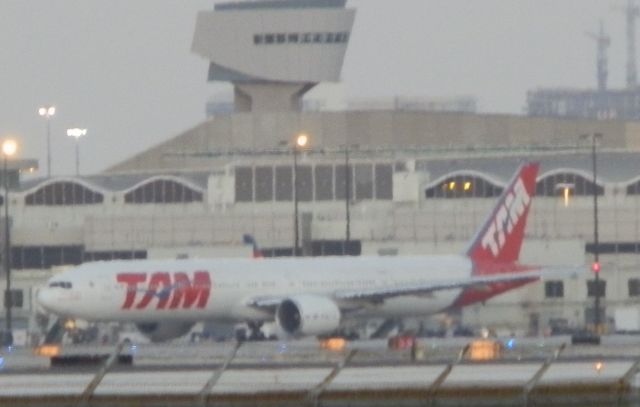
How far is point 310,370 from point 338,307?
38.4m

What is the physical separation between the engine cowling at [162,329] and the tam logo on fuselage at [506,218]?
1230 cm

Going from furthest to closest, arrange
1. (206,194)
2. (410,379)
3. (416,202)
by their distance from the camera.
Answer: (206,194) < (416,202) < (410,379)

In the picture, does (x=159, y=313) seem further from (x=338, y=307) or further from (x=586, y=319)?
(x=586, y=319)

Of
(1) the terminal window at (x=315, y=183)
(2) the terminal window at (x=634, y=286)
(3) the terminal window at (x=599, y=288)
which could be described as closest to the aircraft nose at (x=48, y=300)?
(3) the terminal window at (x=599, y=288)

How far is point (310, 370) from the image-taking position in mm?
40281

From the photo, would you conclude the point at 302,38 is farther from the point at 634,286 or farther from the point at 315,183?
the point at 634,286

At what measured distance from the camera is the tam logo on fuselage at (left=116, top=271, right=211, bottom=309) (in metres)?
73.5

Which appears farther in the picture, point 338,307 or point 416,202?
point 416,202

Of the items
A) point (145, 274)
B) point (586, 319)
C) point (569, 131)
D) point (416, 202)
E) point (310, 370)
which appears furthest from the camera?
point (569, 131)

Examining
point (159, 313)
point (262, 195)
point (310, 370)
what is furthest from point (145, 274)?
point (262, 195)

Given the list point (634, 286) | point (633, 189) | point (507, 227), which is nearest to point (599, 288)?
point (634, 286)

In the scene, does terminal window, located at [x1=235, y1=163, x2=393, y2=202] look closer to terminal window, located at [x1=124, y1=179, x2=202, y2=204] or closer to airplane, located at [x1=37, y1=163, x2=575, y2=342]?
terminal window, located at [x1=124, y1=179, x2=202, y2=204]

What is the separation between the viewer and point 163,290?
73812mm

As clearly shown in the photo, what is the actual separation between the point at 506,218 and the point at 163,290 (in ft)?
52.5
